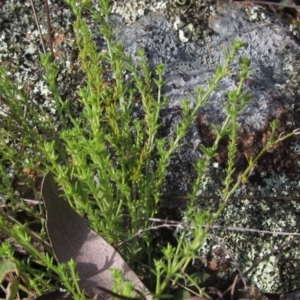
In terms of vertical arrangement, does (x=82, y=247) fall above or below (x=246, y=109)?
below

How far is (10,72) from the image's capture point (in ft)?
7.30

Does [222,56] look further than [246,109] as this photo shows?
Yes

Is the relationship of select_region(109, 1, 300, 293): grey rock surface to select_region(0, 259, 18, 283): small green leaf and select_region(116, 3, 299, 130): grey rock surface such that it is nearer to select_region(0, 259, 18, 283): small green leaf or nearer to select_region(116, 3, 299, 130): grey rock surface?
select_region(116, 3, 299, 130): grey rock surface

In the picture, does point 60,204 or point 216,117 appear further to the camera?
point 216,117

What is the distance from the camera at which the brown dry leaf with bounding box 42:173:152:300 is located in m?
1.75

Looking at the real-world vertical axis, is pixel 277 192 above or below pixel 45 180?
below

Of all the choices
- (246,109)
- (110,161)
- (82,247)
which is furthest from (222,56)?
(82,247)

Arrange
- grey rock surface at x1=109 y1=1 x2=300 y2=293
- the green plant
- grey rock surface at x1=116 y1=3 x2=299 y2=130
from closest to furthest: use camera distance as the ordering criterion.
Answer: the green plant → grey rock surface at x1=109 y1=1 x2=300 y2=293 → grey rock surface at x1=116 y1=3 x2=299 y2=130

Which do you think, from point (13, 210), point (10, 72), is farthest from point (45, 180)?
point (10, 72)

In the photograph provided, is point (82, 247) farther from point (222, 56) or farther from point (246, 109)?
point (222, 56)

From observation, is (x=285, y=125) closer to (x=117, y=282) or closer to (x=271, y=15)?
(x=271, y=15)

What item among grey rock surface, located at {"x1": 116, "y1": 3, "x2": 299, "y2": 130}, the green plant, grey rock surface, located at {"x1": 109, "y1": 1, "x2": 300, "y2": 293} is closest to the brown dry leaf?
the green plant

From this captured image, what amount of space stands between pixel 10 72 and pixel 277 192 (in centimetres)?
96

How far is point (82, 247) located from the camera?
5.82ft
